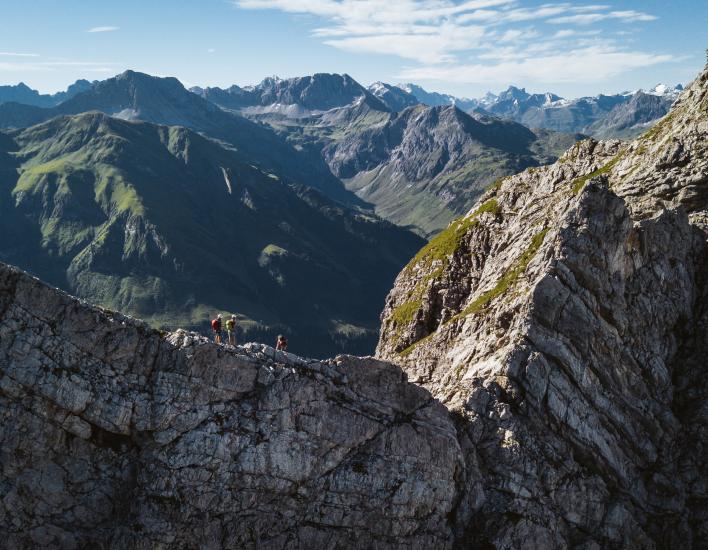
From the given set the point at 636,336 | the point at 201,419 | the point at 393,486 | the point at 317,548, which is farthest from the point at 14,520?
the point at 636,336

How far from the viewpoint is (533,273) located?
185 ft

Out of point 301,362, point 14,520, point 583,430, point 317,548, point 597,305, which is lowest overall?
point 317,548

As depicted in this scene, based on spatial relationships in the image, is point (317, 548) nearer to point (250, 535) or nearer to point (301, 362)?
point (250, 535)

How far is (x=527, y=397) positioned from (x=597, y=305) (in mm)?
11493

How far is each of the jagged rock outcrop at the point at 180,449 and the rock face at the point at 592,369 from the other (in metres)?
6.61

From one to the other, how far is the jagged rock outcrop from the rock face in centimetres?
661

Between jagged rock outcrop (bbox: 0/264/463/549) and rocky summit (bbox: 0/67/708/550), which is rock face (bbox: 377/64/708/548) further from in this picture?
jagged rock outcrop (bbox: 0/264/463/549)

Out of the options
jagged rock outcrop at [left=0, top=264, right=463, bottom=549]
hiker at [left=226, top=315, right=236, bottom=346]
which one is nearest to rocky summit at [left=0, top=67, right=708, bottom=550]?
jagged rock outcrop at [left=0, top=264, right=463, bottom=549]

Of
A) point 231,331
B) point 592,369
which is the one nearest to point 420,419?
point 592,369

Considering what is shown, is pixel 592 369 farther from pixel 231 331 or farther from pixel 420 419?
pixel 231 331

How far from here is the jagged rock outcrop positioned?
4112 centimetres

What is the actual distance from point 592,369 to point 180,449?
34.8 meters

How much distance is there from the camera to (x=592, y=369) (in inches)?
2085

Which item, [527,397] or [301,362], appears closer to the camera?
[301,362]
